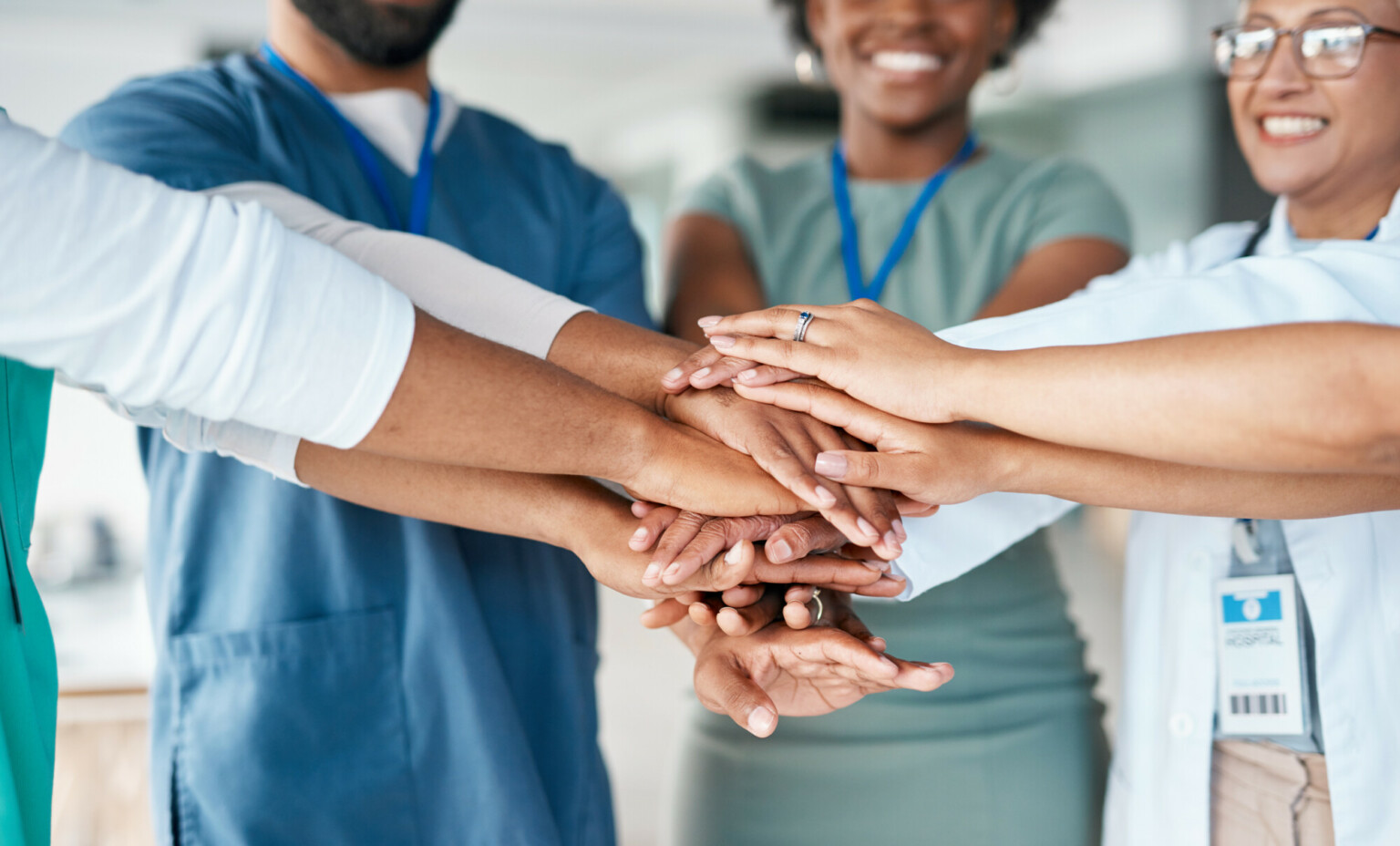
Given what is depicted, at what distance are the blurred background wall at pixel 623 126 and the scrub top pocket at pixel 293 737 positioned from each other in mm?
1609

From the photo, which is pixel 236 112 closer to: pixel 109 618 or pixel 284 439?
pixel 284 439

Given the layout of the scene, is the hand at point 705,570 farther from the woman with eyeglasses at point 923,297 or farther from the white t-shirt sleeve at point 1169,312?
the woman with eyeglasses at point 923,297

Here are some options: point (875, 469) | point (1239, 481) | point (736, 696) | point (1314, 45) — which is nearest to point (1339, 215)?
point (1314, 45)

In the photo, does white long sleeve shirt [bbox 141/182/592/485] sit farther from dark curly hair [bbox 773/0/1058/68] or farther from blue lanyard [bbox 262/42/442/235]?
dark curly hair [bbox 773/0/1058/68]

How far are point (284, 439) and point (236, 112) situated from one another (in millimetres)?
448

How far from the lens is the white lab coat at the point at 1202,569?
97cm

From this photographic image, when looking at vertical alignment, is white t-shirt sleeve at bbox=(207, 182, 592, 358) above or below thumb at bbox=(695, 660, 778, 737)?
above

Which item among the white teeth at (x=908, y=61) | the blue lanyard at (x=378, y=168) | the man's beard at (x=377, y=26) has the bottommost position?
the blue lanyard at (x=378, y=168)

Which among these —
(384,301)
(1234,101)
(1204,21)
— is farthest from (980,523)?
(1204,21)

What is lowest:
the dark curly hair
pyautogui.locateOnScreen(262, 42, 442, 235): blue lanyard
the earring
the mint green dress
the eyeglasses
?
the mint green dress

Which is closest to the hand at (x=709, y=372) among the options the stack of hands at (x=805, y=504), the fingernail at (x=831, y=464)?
the stack of hands at (x=805, y=504)

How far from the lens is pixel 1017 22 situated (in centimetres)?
182

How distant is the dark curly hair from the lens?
1.81 m

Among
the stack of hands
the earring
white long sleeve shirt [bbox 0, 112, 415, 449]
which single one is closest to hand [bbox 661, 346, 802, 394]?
the stack of hands
